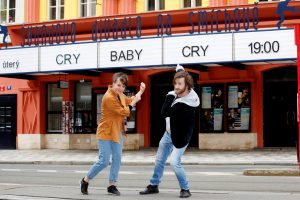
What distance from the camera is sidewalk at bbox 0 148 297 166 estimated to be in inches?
766

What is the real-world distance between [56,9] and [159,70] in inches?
257

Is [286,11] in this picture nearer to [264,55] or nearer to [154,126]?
[264,55]

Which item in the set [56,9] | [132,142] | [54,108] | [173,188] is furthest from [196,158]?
[56,9]

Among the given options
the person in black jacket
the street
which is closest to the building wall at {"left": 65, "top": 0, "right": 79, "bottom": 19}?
the street

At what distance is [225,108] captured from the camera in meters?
25.6

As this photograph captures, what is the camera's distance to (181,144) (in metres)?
8.71

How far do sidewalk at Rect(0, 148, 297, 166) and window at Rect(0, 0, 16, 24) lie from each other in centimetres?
740

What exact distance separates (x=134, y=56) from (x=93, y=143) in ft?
17.9

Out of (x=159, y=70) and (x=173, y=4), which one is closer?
(x=159, y=70)

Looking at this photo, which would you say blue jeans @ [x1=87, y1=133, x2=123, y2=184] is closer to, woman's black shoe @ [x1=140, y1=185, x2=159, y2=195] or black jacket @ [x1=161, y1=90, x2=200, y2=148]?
woman's black shoe @ [x1=140, y1=185, x2=159, y2=195]

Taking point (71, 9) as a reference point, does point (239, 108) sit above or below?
below

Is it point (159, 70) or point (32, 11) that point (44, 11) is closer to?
point (32, 11)

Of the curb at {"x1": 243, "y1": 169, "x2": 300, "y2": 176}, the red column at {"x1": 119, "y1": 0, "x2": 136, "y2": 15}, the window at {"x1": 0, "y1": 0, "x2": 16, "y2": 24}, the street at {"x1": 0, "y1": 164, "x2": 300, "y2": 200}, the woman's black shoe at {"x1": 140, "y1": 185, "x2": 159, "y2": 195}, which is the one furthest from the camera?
the window at {"x1": 0, "y1": 0, "x2": 16, "y2": 24}

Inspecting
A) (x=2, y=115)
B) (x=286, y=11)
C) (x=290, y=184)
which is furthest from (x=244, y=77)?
(x=290, y=184)
